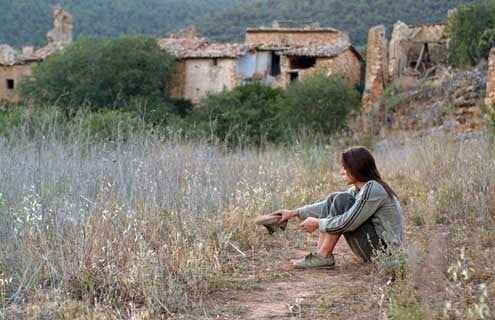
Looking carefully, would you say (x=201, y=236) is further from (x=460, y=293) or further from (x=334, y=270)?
(x=460, y=293)

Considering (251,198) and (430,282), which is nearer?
(430,282)

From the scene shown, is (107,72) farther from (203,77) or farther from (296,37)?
(296,37)

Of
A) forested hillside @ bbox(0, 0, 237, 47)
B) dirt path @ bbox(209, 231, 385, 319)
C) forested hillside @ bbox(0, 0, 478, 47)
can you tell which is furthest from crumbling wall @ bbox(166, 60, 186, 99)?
dirt path @ bbox(209, 231, 385, 319)

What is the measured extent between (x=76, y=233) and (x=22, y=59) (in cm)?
2895

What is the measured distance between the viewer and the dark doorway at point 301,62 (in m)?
27.9

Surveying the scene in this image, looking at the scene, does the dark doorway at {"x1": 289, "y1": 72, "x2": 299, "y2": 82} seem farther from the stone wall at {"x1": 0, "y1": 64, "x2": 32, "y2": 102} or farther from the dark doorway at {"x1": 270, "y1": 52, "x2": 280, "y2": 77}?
the stone wall at {"x1": 0, "y1": 64, "x2": 32, "y2": 102}

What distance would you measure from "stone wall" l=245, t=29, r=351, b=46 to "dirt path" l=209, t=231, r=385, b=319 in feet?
81.3

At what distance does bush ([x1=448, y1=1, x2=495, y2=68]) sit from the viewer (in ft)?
61.0

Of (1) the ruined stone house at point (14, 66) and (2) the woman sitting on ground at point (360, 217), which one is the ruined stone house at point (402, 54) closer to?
(1) the ruined stone house at point (14, 66)

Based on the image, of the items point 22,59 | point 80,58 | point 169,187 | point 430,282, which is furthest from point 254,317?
point 22,59

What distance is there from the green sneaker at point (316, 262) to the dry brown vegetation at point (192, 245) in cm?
5

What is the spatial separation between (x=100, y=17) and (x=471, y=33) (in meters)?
30.0

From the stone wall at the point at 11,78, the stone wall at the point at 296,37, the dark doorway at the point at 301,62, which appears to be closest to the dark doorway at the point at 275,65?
the stone wall at the point at 296,37

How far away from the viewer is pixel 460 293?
121 inches
